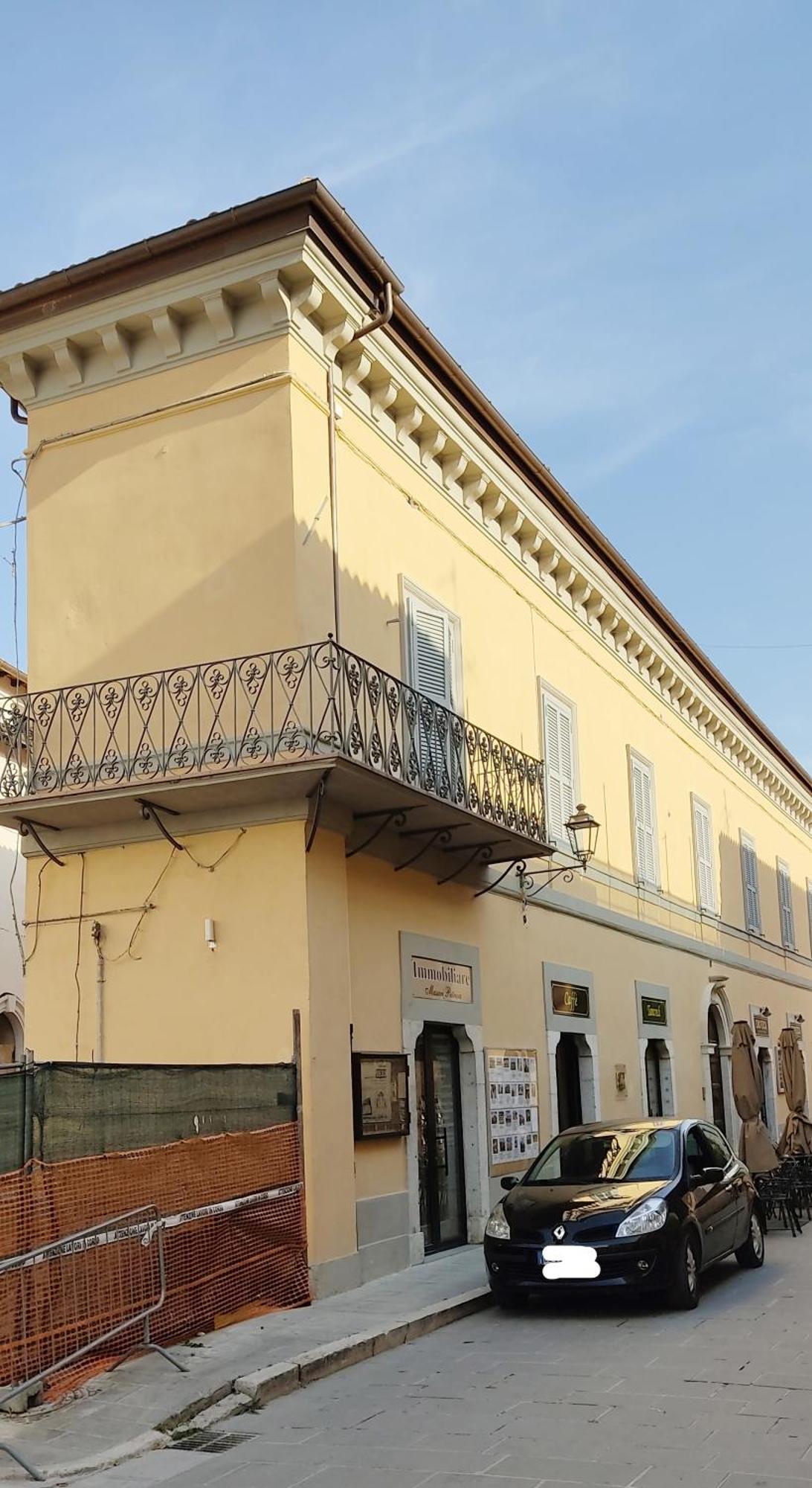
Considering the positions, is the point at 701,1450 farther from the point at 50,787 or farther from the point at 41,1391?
the point at 50,787

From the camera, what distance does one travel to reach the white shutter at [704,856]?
2462cm

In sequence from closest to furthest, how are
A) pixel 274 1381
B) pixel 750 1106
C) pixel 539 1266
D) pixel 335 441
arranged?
pixel 274 1381 → pixel 539 1266 → pixel 335 441 → pixel 750 1106

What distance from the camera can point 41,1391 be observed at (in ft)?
24.8

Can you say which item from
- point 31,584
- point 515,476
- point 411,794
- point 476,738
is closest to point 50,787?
point 31,584

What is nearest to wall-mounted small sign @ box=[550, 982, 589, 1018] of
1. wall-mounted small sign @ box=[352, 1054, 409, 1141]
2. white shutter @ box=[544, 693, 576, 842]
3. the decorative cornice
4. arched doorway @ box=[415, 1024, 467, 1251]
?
white shutter @ box=[544, 693, 576, 842]

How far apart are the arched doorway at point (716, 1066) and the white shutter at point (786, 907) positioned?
22.0ft

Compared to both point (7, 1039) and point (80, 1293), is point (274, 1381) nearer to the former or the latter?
point (80, 1293)

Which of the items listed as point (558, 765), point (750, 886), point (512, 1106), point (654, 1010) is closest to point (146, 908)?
point (512, 1106)

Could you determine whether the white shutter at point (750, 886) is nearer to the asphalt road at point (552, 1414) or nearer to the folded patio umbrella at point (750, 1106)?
the folded patio umbrella at point (750, 1106)

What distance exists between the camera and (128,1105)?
29.1 feet

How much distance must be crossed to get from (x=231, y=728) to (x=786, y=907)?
78.0 feet

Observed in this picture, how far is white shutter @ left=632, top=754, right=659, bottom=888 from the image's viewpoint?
21.1 meters

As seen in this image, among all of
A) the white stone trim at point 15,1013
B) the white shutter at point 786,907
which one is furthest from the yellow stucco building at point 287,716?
the white shutter at point 786,907

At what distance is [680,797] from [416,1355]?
15.8 metres
